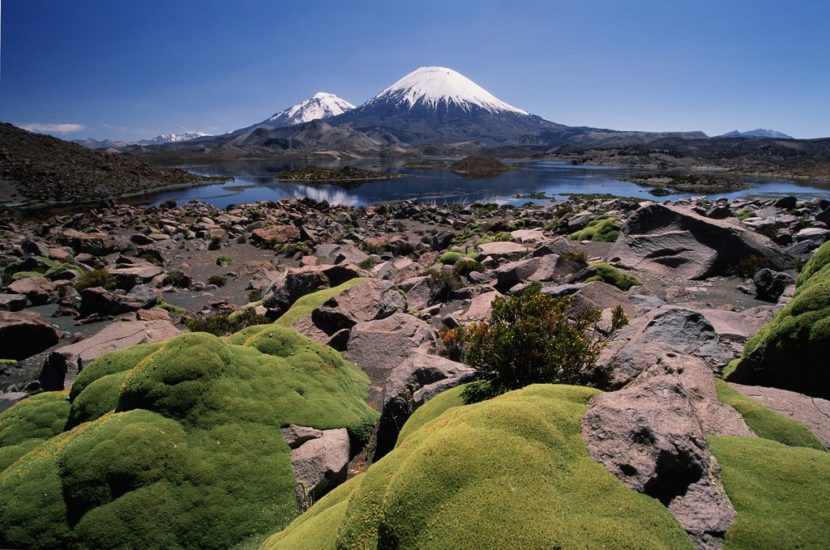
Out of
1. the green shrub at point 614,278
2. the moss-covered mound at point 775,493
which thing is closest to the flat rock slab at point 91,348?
the moss-covered mound at point 775,493

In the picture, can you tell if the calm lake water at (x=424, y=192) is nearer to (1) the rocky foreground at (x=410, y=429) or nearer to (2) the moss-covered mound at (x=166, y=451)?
(1) the rocky foreground at (x=410, y=429)

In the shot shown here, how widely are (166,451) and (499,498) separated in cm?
453

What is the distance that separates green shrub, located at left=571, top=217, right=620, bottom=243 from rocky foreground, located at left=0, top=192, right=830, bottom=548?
991 centimetres

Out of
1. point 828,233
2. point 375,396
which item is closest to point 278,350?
point 375,396

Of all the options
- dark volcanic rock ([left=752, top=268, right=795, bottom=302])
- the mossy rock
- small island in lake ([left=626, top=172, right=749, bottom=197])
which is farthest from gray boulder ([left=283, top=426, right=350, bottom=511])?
small island in lake ([left=626, top=172, right=749, bottom=197])

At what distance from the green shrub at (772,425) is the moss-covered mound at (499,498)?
2639 mm

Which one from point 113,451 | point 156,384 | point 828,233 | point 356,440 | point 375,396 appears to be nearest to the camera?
point 113,451

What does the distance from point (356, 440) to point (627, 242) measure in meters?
16.4

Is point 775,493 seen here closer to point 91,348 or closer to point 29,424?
point 29,424

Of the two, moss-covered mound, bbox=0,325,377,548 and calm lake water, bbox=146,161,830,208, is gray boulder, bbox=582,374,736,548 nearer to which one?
moss-covered mound, bbox=0,325,377,548

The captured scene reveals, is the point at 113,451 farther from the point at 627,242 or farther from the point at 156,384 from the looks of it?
the point at 627,242

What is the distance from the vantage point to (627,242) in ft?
63.9

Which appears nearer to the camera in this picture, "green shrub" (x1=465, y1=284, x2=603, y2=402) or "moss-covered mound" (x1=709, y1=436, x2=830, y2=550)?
"moss-covered mound" (x1=709, y1=436, x2=830, y2=550)

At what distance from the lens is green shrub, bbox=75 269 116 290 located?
1939cm
